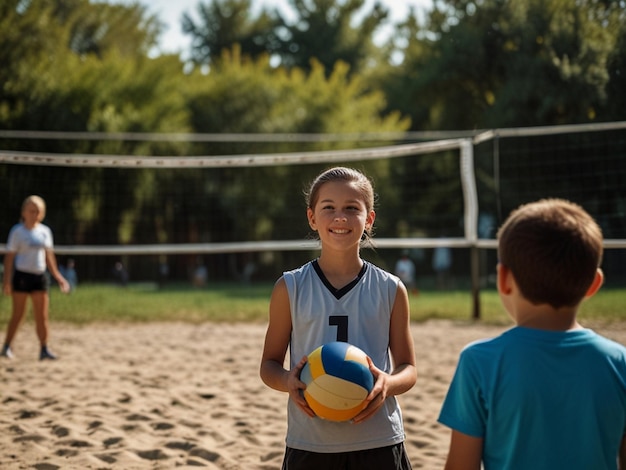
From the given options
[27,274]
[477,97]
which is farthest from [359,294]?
[477,97]

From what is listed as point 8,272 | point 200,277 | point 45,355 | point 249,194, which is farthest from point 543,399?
point 249,194

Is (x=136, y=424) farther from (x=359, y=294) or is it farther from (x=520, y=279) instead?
(x=520, y=279)

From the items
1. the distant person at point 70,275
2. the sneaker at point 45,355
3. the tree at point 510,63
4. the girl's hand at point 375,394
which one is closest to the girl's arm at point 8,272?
the sneaker at point 45,355

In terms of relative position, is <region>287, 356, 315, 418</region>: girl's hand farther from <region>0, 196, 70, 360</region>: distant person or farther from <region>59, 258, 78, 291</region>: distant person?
<region>59, 258, 78, 291</region>: distant person

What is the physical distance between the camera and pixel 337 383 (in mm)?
2031

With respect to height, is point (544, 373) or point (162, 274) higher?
point (544, 373)

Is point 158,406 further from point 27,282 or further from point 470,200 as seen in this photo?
point 470,200

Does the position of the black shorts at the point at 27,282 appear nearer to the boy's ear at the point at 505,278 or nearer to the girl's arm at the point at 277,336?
the girl's arm at the point at 277,336

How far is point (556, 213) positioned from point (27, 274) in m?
6.13

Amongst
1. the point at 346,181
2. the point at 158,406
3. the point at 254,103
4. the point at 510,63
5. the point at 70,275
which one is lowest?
the point at 158,406

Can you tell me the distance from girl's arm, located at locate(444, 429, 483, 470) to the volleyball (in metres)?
0.50

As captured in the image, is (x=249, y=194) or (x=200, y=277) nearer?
(x=200, y=277)

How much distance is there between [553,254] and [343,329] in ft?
2.85

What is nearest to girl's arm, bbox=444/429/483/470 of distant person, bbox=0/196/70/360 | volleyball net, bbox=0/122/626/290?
distant person, bbox=0/196/70/360
